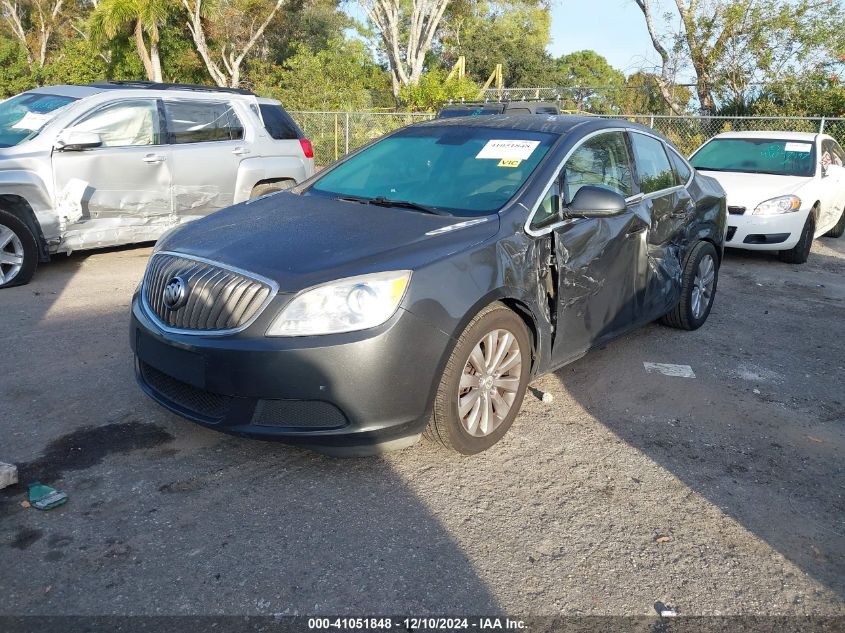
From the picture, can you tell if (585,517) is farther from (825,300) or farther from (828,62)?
(828,62)

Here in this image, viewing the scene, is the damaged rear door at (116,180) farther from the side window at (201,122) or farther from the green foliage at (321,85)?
the green foliage at (321,85)

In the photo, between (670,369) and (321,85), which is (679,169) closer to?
(670,369)

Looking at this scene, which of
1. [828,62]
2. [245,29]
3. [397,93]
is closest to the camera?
[828,62]

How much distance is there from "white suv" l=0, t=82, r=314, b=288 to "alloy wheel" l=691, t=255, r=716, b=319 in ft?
16.2

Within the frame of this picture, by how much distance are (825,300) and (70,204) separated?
746 cm

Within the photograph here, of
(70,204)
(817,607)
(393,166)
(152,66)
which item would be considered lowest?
(817,607)

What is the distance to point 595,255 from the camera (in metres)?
4.38

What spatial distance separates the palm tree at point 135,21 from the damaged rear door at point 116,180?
1893 cm

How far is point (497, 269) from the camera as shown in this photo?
3.66m

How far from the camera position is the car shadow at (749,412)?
3.37m

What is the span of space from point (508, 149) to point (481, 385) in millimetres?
1522

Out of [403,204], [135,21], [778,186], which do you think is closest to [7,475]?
[403,204]

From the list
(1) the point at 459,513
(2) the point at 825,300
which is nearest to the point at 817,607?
(1) the point at 459,513

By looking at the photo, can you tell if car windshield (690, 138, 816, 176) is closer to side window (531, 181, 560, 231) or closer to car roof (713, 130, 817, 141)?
car roof (713, 130, 817, 141)
